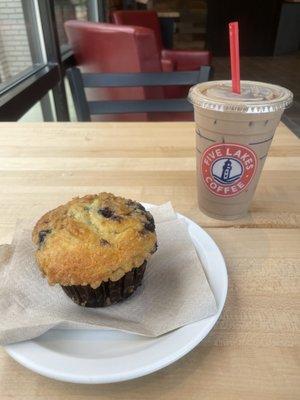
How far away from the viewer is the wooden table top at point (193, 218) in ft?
1.21

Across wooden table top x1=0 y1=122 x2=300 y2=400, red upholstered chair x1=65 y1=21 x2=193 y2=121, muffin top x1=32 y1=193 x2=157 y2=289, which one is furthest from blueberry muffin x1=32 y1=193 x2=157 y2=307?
red upholstered chair x1=65 y1=21 x2=193 y2=121

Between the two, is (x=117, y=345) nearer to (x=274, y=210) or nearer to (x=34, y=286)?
(x=34, y=286)

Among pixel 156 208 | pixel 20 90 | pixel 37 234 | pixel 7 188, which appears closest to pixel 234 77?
pixel 156 208

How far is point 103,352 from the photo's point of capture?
0.40 m

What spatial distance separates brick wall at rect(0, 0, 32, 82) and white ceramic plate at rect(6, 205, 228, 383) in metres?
1.82

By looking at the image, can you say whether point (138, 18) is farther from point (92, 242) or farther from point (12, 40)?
point (92, 242)

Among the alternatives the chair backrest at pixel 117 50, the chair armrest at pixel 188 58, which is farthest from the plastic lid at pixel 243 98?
the chair armrest at pixel 188 58

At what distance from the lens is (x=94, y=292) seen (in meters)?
0.45

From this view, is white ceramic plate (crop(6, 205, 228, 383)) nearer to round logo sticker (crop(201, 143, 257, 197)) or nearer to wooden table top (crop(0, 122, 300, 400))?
wooden table top (crop(0, 122, 300, 400))

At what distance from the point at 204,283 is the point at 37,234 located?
0.25m

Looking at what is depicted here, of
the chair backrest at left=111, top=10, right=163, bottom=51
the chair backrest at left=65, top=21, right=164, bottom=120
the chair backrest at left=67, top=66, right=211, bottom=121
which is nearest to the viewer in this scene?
the chair backrest at left=67, top=66, right=211, bottom=121

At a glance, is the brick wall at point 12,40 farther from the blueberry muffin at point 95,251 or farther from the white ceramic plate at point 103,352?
the white ceramic plate at point 103,352

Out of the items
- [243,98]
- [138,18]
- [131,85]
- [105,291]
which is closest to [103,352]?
[105,291]

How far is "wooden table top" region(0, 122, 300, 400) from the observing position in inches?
14.5
